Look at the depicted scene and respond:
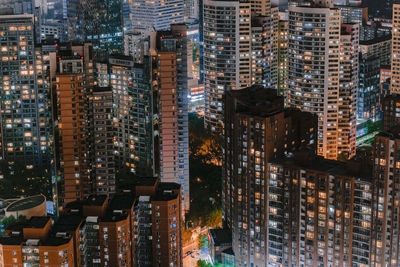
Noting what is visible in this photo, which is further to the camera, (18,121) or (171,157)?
(18,121)

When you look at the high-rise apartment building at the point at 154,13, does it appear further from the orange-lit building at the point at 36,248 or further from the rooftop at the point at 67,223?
the orange-lit building at the point at 36,248

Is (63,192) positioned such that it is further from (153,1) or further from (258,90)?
(153,1)

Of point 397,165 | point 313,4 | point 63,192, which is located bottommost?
point 63,192

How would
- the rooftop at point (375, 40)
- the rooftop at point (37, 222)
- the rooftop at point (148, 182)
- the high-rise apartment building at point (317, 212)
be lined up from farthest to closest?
the rooftop at point (375, 40) < the rooftop at point (148, 182) < the high-rise apartment building at point (317, 212) < the rooftop at point (37, 222)

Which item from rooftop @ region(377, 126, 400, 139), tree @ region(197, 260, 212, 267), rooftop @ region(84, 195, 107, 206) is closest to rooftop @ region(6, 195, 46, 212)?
rooftop @ region(84, 195, 107, 206)

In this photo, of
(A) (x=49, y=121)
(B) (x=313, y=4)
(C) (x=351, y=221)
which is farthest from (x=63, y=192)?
(B) (x=313, y=4)

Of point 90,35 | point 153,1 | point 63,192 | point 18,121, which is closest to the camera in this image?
point 63,192

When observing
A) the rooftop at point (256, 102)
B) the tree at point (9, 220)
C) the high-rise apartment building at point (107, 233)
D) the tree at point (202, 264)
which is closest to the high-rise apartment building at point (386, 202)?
the rooftop at point (256, 102)
